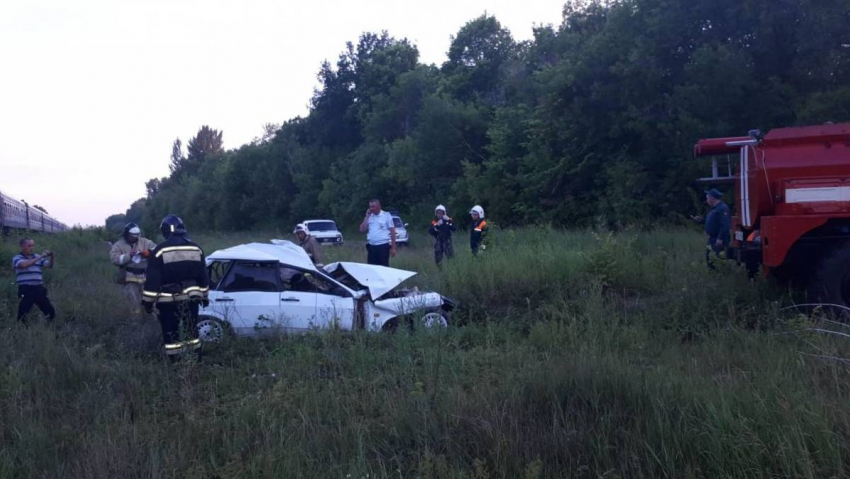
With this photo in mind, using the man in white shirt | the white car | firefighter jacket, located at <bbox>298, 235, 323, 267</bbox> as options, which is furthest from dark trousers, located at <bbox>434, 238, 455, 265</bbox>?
the white car

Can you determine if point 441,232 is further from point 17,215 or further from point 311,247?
point 17,215

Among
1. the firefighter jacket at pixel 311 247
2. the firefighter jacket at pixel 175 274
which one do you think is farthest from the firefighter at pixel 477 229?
the firefighter jacket at pixel 175 274

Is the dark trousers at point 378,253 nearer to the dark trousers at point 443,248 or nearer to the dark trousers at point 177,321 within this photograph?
the dark trousers at point 443,248

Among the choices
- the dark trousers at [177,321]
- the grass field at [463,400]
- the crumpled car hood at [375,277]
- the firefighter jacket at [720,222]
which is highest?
the firefighter jacket at [720,222]

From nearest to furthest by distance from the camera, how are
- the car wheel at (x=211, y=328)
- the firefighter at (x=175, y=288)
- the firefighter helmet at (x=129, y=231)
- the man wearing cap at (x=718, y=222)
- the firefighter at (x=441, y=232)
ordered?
the firefighter at (x=175, y=288) → the car wheel at (x=211, y=328) → the firefighter helmet at (x=129, y=231) → the man wearing cap at (x=718, y=222) → the firefighter at (x=441, y=232)

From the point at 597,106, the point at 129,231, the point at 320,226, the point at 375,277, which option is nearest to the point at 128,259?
the point at 129,231

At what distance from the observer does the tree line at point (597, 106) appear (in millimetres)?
20844

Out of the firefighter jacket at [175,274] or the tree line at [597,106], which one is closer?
the firefighter jacket at [175,274]

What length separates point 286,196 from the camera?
2283 inches

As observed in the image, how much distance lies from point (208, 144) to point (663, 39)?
Answer: 88974 mm

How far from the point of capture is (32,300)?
33.4ft

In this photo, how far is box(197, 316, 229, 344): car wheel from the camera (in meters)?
8.67

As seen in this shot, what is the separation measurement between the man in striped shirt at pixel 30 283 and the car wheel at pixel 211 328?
274cm

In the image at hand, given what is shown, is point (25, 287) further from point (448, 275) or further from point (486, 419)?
point (486, 419)
